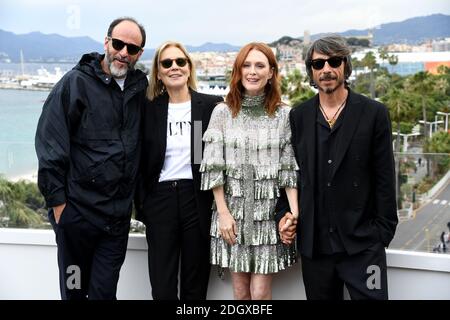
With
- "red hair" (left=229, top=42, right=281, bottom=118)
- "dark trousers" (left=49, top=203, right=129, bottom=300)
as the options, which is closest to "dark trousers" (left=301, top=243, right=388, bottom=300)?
"red hair" (left=229, top=42, right=281, bottom=118)

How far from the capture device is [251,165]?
2.12 m

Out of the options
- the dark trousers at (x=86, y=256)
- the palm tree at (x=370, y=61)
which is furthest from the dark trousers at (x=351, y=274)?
the palm tree at (x=370, y=61)

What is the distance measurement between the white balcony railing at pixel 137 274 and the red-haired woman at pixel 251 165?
0.35 metres

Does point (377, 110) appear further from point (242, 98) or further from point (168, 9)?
point (168, 9)

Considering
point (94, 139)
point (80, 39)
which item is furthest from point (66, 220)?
point (80, 39)

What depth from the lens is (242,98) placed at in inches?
84.2

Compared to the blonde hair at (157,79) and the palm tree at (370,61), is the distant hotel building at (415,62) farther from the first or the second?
the blonde hair at (157,79)

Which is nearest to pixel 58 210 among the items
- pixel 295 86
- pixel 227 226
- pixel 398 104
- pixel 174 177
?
pixel 174 177

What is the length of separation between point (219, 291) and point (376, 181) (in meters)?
0.93

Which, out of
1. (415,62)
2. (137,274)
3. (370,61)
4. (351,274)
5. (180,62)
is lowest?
(137,274)

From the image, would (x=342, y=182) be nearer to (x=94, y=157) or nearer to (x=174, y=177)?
(x=174, y=177)

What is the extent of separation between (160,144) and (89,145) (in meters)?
0.27

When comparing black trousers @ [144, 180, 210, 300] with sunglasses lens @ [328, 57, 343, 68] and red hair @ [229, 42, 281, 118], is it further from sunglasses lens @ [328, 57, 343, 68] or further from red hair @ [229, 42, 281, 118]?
sunglasses lens @ [328, 57, 343, 68]

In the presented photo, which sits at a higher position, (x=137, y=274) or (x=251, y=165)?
(x=251, y=165)
